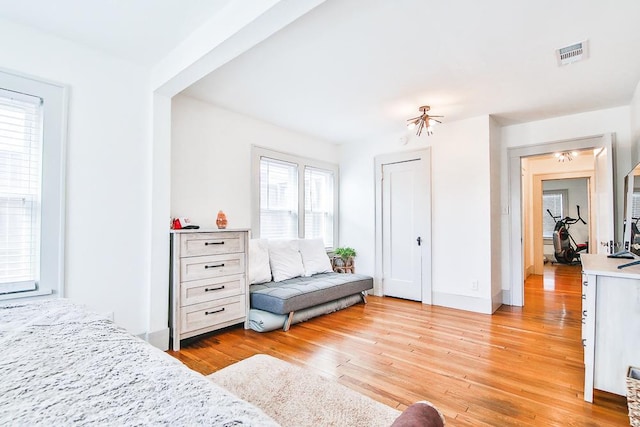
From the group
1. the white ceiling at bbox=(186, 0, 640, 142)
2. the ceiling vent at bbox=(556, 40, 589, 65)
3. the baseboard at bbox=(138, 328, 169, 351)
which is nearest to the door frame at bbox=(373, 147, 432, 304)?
the white ceiling at bbox=(186, 0, 640, 142)

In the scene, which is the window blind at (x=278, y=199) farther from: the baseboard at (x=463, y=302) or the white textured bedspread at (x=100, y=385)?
the white textured bedspread at (x=100, y=385)

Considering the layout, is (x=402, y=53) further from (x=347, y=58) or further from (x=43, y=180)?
(x=43, y=180)


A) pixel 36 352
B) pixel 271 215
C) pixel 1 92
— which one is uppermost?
pixel 1 92

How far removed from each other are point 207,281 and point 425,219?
315 cm

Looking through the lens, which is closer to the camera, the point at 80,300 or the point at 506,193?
the point at 80,300

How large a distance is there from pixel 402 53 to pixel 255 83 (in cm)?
147

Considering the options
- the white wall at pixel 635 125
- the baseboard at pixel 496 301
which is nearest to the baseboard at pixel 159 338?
the baseboard at pixel 496 301

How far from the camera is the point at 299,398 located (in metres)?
1.49

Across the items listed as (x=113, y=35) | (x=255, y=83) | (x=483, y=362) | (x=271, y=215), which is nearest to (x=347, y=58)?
(x=255, y=83)

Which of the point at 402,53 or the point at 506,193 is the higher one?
the point at 402,53

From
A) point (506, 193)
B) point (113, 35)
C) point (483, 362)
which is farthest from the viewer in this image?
point (506, 193)

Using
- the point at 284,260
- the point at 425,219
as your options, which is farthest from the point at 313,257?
the point at 425,219

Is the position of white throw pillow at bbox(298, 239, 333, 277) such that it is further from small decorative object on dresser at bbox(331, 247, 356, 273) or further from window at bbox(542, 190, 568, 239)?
window at bbox(542, 190, 568, 239)

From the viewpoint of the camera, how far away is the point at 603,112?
3934 mm
